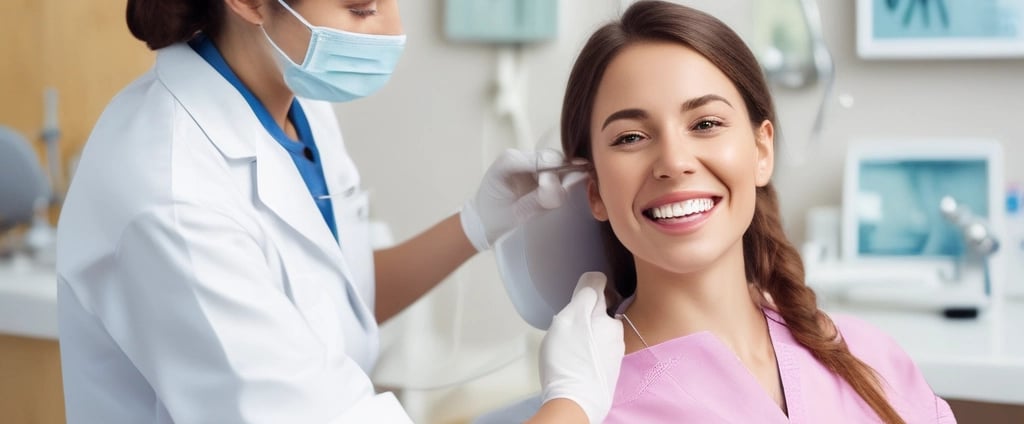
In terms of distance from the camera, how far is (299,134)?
1457 millimetres

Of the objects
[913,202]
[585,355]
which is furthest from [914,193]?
[585,355]

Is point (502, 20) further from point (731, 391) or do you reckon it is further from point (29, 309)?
point (731, 391)

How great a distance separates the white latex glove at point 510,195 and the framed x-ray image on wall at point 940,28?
0.94m

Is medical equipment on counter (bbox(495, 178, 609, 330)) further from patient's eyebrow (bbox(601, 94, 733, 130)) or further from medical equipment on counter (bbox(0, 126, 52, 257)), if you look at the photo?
medical equipment on counter (bbox(0, 126, 52, 257))

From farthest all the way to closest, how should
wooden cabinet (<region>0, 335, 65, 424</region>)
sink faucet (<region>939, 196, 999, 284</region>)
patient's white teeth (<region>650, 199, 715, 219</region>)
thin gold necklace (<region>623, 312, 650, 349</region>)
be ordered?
wooden cabinet (<region>0, 335, 65, 424</region>) < sink faucet (<region>939, 196, 999, 284</region>) < thin gold necklace (<region>623, 312, 650, 349</region>) < patient's white teeth (<region>650, 199, 715, 219</region>)

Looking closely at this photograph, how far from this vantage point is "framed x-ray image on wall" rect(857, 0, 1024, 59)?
200cm

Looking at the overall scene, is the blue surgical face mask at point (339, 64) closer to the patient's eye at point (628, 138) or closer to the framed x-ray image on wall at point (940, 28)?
the patient's eye at point (628, 138)

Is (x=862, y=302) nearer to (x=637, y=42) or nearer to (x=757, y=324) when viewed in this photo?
(x=757, y=324)

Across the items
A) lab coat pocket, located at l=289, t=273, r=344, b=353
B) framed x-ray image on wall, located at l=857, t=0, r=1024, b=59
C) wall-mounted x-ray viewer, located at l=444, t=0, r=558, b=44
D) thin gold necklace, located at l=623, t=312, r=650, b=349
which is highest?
wall-mounted x-ray viewer, located at l=444, t=0, r=558, b=44

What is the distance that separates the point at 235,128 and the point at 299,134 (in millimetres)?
207

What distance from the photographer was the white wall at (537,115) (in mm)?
2072

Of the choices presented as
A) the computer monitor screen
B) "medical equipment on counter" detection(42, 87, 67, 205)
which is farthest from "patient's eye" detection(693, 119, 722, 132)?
"medical equipment on counter" detection(42, 87, 67, 205)

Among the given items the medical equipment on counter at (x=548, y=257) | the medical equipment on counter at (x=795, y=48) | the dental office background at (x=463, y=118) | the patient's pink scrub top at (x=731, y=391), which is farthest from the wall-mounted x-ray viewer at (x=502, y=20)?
the patient's pink scrub top at (x=731, y=391)

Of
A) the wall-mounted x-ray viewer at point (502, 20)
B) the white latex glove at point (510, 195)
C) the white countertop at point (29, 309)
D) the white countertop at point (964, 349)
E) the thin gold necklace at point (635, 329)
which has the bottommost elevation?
the white countertop at point (964, 349)
